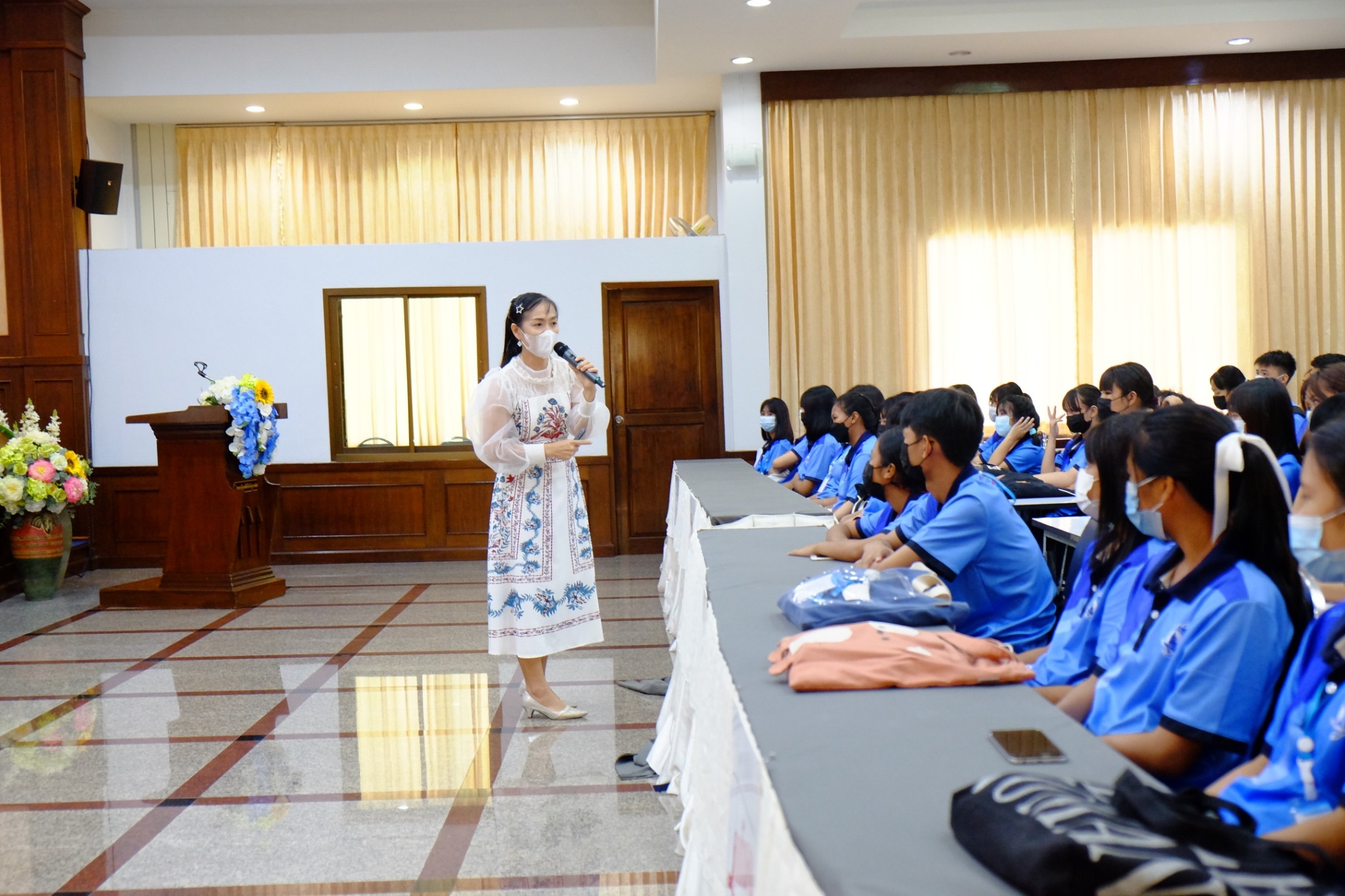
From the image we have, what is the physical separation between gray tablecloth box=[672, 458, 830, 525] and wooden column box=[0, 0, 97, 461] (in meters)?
4.64

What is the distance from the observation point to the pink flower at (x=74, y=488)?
6.95m

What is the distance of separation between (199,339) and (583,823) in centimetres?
641

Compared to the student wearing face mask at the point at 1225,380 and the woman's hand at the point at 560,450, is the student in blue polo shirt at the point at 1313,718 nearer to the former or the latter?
the woman's hand at the point at 560,450

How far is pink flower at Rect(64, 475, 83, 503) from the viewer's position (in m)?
6.95

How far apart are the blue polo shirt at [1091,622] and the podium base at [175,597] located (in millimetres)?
5430

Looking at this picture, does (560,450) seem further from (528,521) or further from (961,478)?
(961,478)

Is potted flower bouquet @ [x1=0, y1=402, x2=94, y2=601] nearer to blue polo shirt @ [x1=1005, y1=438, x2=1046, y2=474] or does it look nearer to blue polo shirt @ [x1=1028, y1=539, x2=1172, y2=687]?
blue polo shirt @ [x1=1005, y1=438, x2=1046, y2=474]

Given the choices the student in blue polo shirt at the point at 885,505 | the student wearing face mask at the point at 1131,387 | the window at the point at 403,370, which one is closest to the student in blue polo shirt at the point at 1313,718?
the student in blue polo shirt at the point at 885,505

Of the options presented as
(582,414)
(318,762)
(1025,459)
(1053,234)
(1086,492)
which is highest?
(1053,234)

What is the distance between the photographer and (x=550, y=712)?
404cm

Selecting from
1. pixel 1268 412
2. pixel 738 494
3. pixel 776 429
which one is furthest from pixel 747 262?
pixel 1268 412

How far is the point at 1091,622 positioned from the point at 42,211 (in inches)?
321

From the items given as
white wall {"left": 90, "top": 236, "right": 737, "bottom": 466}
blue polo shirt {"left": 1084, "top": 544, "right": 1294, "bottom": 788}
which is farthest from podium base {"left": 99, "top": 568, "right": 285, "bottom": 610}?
blue polo shirt {"left": 1084, "top": 544, "right": 1294, "bottom": 788}

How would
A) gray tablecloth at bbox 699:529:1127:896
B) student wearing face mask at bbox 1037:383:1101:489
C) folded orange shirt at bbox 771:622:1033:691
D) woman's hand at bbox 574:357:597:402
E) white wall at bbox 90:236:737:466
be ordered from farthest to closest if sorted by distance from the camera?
1. white wall at bbox 90:236:737:466
2. student wearing face mask at bbox 1037:383:1101:489
3. woman's hand at bbox 574:357:597:402
4. folded orange shirt at bbox 771:622:1033:691
5. gray tablecloth at bbox 699:529:1127:896
